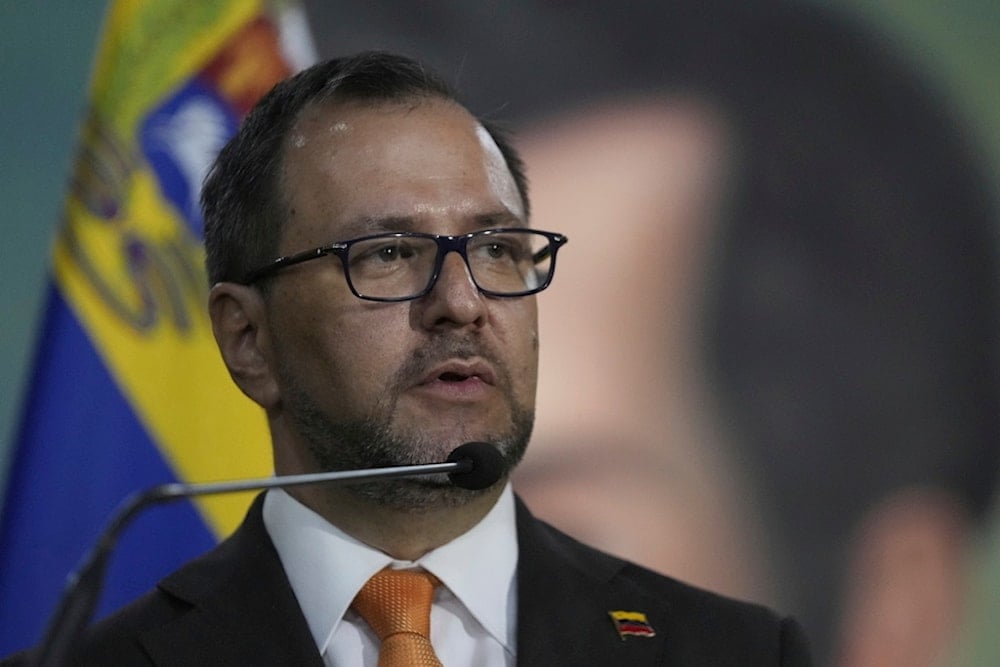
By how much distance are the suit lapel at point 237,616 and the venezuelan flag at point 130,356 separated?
2.64ft

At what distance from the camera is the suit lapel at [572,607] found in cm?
216

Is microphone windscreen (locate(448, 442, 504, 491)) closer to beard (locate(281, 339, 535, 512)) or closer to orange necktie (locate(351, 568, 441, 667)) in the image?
beard (locate(281, 339, 535, 512))

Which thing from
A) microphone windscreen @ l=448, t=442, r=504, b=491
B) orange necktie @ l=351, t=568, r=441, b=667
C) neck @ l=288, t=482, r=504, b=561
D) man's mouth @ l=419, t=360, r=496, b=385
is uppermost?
man's mouth @ l=419, t=360, r=496, b=385

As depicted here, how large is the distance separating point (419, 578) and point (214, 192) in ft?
2.44

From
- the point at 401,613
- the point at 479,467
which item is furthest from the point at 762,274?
the point at 479,467

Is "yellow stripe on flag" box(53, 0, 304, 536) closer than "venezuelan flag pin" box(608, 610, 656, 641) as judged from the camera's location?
No

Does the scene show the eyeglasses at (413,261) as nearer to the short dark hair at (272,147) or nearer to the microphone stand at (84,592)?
the short dark hair at (272,147)

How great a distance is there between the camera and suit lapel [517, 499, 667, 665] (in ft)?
7.08

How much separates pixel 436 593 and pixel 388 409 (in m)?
0.28

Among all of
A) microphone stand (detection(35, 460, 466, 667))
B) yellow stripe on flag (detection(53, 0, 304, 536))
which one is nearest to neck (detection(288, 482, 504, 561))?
microphone stand (detection(35, 460, 466, 667))

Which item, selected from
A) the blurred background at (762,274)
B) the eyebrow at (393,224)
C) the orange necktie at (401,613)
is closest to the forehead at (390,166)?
the eyebrow at (393,224)

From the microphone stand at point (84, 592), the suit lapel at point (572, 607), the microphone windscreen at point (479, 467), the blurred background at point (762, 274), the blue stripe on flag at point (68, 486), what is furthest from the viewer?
the blurred background at point (762, 274)

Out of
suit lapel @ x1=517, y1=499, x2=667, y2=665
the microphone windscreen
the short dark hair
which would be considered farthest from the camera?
the short dark hair

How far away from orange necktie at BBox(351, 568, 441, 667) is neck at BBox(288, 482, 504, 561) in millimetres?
43
